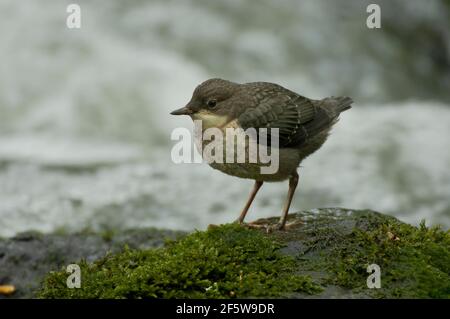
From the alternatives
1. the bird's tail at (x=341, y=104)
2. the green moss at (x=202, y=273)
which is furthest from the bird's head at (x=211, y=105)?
the bird's tail at (x=341, y=104)

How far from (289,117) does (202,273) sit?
1.90 meters

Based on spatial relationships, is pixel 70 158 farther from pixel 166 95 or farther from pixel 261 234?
pixel 261 234

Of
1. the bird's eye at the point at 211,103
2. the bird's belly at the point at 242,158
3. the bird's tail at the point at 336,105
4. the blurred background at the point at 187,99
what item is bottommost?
the bird's belly at the point at 242,158

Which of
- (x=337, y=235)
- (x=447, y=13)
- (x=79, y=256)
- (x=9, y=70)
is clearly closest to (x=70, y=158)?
(x=9, y=70)

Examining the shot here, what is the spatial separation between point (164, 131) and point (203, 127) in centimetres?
779

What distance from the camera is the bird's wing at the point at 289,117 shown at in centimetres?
566

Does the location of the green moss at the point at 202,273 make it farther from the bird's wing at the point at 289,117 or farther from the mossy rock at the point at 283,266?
the bird's wing at the point at 289,117

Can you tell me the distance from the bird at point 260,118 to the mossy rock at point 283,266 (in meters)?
0.47

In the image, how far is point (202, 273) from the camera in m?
4.58

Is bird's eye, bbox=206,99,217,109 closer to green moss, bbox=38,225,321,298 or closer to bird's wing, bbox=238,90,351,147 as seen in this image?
bird's wing, bbox=238,90,351,147

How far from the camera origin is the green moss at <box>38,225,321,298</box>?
14.6 feet

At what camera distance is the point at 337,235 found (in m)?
5.11

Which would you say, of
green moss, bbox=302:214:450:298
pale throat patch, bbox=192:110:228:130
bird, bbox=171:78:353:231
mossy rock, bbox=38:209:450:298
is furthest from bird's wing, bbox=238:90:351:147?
green moss, bbox=302:214:450:298
